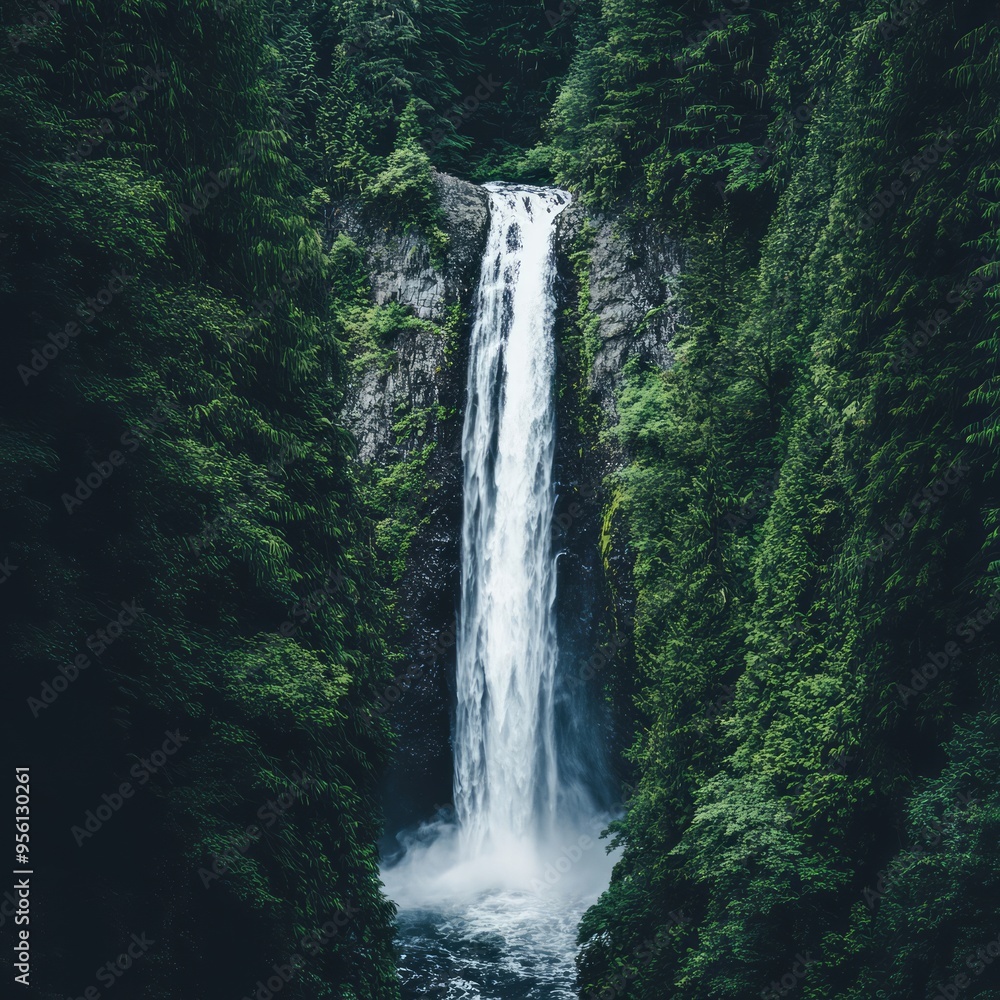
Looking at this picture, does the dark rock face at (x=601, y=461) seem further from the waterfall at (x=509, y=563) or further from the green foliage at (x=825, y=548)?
the green foliage at (x=825, y=548)

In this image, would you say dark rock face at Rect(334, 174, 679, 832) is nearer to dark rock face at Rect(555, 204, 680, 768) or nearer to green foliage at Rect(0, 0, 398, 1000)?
dark rock face at Rect(555, 204, 680, 768)

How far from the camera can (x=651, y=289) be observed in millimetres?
20594

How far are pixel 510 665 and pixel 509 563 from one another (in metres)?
2.41

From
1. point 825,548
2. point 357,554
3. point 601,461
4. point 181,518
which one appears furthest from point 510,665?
point 181,518

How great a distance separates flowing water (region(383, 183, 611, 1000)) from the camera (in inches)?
795

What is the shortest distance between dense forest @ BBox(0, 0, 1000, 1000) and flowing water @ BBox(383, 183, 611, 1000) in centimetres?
468

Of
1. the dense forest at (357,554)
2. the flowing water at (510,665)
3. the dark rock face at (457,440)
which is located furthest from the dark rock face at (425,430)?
the dense forest at (357,554)

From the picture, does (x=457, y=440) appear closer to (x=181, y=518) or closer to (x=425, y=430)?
(x=425, y=430)

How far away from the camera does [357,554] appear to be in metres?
14.2

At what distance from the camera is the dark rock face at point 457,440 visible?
20.6 meters

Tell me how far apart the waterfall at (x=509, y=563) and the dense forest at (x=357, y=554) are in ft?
15.9

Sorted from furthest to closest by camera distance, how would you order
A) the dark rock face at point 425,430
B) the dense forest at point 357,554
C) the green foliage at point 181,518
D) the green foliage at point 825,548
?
the dark rock face at point 425,430, the green foliage at point 825,548, the dense forest at point 357,554, the green foliage at point 181,518

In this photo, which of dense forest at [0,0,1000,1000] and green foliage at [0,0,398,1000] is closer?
green foliage at [0,0,398,1000]

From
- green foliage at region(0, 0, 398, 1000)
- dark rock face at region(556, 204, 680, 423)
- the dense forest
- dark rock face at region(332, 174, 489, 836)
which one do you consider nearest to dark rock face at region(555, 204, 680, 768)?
dark rock face at region(556, 204, 680, 423)
